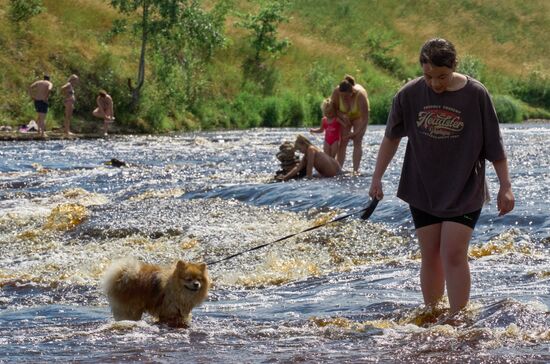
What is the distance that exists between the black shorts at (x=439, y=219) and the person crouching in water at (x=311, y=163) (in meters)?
11.1

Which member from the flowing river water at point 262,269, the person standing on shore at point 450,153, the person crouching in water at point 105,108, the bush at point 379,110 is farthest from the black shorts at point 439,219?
the bush at point 379,110

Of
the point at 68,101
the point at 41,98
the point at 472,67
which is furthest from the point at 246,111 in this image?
the point at 472,67

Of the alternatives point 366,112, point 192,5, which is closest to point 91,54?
point 192,5

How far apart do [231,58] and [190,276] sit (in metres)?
54.6

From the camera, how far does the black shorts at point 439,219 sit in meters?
6.88

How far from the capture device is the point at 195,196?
56.3ft

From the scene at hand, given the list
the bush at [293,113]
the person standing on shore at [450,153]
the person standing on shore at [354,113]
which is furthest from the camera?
the bush at [293,113]

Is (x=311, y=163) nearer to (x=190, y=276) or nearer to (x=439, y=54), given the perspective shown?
(x=190, y=276)

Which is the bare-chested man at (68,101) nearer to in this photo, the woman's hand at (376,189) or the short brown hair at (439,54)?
the woman's hand at (376,189)

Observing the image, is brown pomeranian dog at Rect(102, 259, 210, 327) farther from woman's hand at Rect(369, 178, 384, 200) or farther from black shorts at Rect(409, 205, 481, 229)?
black shorts at Rect(409, 205, 481, 229)

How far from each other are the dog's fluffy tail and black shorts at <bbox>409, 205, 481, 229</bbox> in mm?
2283

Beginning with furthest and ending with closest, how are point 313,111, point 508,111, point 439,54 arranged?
point 508,111 → point 313,111 → point 439,54

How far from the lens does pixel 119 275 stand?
26.4ft

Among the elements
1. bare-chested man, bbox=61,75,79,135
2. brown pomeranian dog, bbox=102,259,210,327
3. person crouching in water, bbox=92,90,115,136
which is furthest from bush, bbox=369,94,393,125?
brown pomeranian dog, bbox=102,259,210,327
